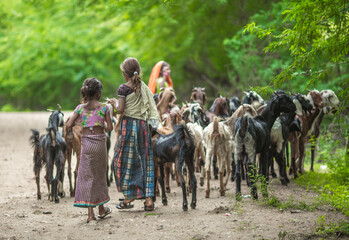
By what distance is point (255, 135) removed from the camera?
8.83m

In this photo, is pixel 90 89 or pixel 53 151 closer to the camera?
pixel 90 89

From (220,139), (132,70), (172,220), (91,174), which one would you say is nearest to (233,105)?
(220,139)

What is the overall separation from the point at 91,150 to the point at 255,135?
9.68 feet

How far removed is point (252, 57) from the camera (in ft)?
61.9

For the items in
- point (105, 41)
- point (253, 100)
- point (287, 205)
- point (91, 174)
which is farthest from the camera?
point (105, 41)

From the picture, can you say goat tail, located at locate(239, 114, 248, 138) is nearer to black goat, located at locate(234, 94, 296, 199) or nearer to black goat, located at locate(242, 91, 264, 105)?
black goat, located at locate(234, 94, 296, 199)

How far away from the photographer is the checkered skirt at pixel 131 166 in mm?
8266

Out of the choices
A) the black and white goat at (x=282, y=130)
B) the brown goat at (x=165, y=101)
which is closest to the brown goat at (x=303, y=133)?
the black and white goat at (x=282, y=130)

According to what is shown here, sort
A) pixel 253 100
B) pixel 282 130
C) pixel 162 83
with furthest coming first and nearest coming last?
pixel 162 83 < pixel 253 100 < pixel 282 130

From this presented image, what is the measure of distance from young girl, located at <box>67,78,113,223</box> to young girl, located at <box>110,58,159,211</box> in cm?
46

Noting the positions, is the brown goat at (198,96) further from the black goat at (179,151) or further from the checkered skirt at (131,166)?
the checkered skirt at (131,166)

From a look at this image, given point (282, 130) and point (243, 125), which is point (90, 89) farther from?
point (282, 130)

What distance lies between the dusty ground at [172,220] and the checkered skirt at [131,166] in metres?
0.40

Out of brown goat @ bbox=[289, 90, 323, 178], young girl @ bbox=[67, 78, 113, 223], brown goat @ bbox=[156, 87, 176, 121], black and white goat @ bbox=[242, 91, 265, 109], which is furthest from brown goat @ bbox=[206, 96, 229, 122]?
young girl @ bbox=[67, 78, 113, 223]
